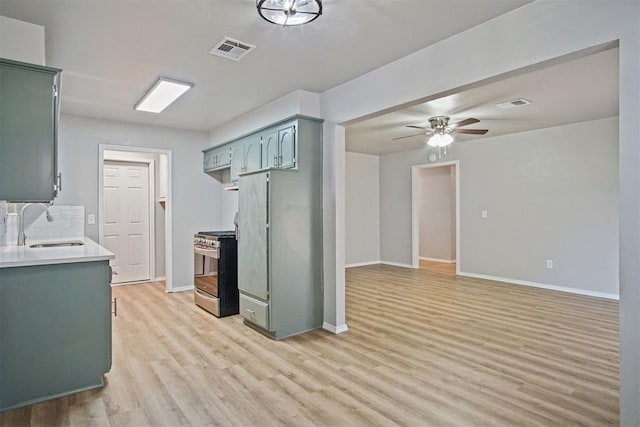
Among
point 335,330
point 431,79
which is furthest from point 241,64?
point 335,330

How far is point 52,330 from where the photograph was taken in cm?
242

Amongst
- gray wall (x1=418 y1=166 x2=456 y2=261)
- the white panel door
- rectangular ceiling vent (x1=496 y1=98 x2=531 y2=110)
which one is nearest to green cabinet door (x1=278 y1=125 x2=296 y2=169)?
rectangular ceiling vent (x1=496 y1=98 x2=531 y2=110)

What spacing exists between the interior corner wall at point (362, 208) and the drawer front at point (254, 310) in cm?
402

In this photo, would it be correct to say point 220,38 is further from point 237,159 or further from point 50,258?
point 237,159

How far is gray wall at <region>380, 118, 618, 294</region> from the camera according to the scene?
5.11 meters

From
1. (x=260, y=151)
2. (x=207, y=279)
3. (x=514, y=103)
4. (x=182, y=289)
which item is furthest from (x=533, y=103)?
(x=182, y=289)

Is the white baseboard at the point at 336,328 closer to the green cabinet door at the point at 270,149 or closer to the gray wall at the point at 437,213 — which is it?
the green cabinet door at the point at 270,149

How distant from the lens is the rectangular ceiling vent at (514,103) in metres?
4.18

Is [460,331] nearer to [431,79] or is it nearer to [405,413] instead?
[405,413]

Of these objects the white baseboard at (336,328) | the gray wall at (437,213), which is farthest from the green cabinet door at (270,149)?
the gray wall at (437,213)

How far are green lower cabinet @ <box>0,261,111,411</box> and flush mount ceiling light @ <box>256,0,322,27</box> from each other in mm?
2008

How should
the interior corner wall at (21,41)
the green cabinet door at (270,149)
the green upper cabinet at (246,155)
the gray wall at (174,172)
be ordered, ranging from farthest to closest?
the gray wall at (174,172)
the green upper cabinet at (246,155)
the green cabinet door at (270,149)
the interior corner wall at (21,41)

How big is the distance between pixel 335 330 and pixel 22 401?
2.45 meters

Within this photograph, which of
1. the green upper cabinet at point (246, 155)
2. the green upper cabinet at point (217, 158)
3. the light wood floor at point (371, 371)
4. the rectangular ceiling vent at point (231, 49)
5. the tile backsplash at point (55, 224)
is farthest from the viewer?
the green upper cabinet at point (217, 158)
